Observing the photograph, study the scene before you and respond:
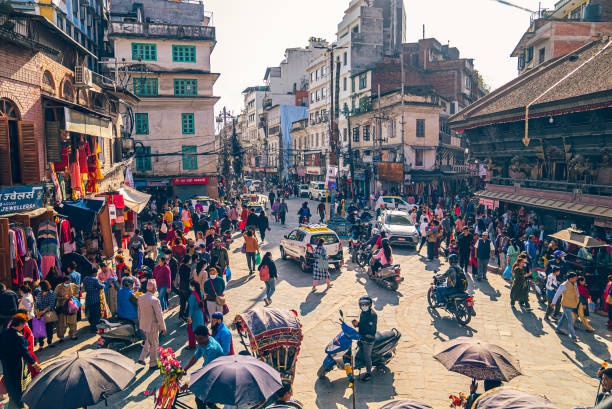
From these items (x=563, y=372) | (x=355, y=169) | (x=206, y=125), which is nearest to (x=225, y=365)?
(x=563, y=372)

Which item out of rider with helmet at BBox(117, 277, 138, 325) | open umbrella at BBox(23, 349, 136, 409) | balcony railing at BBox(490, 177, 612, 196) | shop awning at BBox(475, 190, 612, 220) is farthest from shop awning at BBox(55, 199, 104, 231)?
balcony railing at BBox(490, 177, 612, 196)

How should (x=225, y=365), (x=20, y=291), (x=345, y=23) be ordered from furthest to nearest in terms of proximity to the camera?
(x=345, y=23)
(x=20, y=291)
(x=225, y=365)

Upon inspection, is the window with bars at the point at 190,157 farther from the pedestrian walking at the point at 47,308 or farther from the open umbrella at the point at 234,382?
the open umbrella at the point at 234,382

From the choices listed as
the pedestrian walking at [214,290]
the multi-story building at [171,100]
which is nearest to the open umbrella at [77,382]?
the pedestrian walking at [214,290]

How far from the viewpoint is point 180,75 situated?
35.8m

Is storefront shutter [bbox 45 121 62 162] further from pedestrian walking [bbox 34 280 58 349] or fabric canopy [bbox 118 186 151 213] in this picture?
fabric canopy [bbox 118 186 151 213]

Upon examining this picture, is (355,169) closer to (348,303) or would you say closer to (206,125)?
(206,125)

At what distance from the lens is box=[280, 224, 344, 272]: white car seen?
53.2ft

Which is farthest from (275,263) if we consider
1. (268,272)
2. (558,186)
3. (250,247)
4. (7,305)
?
(558,186)

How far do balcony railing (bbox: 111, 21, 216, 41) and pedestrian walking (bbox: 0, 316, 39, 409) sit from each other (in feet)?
108

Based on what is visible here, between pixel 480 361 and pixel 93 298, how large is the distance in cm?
874

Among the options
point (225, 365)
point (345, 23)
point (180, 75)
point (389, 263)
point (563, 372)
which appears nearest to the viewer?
point (225, 365)

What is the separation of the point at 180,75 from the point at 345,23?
23.4 meters

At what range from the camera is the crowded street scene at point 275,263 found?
6945mm
